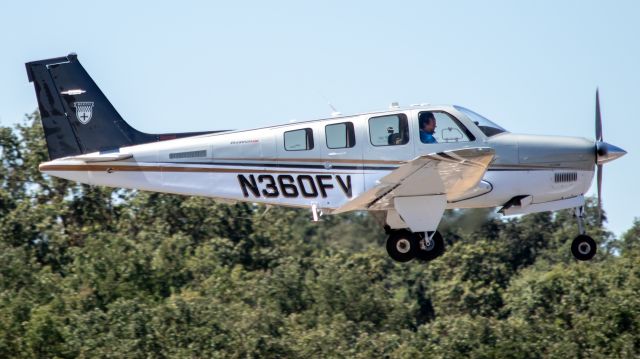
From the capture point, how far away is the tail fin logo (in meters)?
20.6

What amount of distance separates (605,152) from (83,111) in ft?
29.1

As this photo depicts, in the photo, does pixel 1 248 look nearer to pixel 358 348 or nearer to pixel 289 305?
pixel 289 305

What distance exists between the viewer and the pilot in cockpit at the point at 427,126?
748 inches

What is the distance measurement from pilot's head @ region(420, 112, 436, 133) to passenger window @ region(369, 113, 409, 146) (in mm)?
254

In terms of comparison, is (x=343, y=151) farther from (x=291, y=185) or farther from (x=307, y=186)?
(x=291, y=185)

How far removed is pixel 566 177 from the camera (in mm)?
19797

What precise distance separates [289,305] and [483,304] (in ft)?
27.3

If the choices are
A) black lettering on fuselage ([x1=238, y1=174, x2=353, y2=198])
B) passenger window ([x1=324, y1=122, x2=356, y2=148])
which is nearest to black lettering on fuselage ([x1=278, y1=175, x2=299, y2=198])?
black lettering on fuselage ([x1=238, y1=174, x2=353, y2=198])

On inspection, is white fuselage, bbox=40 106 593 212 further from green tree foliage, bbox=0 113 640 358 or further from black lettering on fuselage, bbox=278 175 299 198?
green tree foliage, bbox=0 113 640 358

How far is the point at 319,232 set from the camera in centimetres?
6650

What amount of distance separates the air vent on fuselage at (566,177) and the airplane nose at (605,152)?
0.49 m

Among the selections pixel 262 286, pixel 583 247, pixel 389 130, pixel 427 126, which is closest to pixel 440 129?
pixel 427 126

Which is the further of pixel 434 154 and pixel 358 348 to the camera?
pixel 358 348

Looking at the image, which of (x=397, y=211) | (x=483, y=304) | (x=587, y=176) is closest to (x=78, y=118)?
(x=397, y=211)
